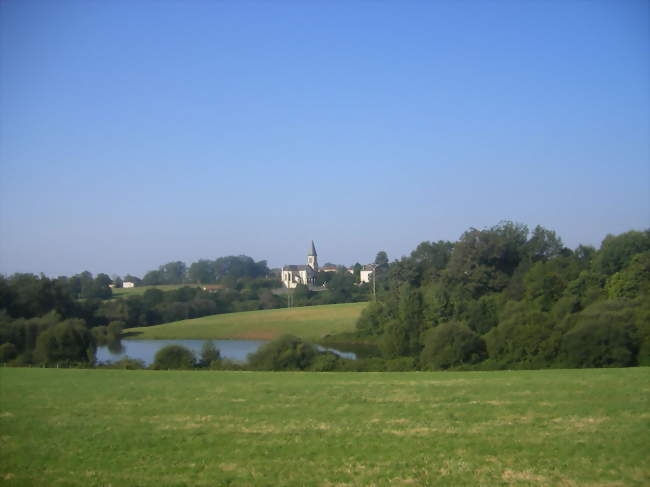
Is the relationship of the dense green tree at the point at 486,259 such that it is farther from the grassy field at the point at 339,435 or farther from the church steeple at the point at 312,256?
the church steeple at the point at 312,256

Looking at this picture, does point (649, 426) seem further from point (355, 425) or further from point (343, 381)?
point (343, 381)

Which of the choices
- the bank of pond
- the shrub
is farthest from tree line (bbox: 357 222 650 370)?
the shrub

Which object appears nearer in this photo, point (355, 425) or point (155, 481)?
point (155, 481)

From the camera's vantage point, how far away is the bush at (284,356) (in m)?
37.0

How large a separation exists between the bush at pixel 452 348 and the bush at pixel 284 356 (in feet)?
25.4

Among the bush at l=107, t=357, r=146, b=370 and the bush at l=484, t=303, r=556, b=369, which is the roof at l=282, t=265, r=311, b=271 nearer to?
the bush at l=107, t=357, r=146, b=370

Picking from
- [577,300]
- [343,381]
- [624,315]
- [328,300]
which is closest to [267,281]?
[328,300]

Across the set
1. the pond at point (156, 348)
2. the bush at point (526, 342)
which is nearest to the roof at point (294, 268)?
the pond at point (156, 348)

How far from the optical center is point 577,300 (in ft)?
161

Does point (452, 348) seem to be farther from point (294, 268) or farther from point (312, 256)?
point (312, 256)

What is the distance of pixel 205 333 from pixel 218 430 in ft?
203

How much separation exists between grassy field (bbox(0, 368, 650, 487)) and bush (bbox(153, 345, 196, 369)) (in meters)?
17.9

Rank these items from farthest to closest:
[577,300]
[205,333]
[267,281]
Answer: [267,281], [205,333], [577,300]

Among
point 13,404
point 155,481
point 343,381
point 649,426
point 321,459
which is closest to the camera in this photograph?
point 155,481
